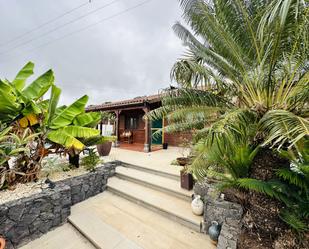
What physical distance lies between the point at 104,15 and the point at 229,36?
26.5 ft

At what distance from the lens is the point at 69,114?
4.81 meters

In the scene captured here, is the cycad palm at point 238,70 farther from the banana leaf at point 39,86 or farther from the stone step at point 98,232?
the banana leaf at point 39,86

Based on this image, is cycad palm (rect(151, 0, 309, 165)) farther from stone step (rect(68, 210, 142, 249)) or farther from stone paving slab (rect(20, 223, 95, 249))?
stone paving slab (rect(20, 223, 95, 249))

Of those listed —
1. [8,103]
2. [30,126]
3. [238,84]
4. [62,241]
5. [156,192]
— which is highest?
[238,84]

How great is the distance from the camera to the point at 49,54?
1179 centimetres

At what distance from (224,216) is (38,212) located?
4.21 metres

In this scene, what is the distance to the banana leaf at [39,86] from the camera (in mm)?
4574

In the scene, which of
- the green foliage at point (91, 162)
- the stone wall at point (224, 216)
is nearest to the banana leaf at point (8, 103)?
the green foliage at point (91, 162)

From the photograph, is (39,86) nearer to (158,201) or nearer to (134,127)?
(158,201)

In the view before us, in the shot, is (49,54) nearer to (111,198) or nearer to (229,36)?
(111,198)

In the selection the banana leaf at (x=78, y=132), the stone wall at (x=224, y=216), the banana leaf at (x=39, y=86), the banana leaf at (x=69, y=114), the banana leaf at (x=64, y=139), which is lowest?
the stone wall at (x=224, y=216)

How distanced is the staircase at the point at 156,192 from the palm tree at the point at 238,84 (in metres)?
A: 1.30

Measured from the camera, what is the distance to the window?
41.7 feet

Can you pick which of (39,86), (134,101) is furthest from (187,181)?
(134,101)
